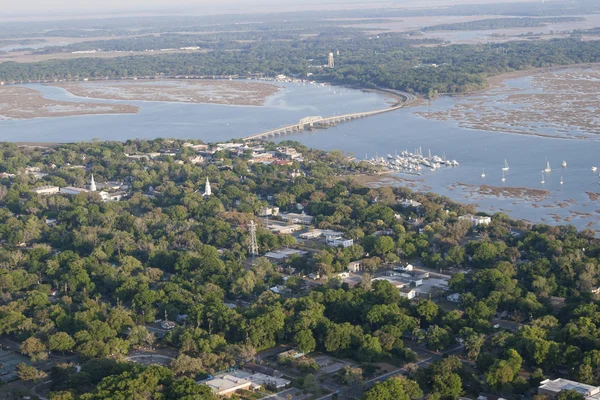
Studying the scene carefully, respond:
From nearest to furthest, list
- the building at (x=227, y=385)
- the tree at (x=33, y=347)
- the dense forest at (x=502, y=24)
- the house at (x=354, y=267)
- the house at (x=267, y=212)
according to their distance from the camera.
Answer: the building at (x=227, y=385) → the tree at (x=33, y=347) → the house at (x=354, y=267) → the house at (x=267, y=212) → the dense forest at (x=502, y=24)

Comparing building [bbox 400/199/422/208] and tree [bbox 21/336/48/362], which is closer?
tree [bbox 21/336/48/362]

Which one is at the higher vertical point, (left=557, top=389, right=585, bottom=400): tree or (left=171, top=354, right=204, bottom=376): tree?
(left=557, top=389, right=585, bottom=400): tree

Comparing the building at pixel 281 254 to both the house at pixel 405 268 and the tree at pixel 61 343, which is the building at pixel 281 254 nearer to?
the house at pixel 405 268

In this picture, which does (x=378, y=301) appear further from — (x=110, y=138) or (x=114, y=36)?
(x=114, y=36)

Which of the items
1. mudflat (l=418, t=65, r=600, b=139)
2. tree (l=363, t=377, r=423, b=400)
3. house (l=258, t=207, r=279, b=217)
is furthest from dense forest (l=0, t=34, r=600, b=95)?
tree (l=363, t=377, r=423, b=400)

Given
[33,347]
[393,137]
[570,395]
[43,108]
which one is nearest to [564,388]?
[570,395]

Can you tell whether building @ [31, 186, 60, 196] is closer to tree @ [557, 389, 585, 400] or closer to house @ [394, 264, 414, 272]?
house @ [394, 264, 414, 272]

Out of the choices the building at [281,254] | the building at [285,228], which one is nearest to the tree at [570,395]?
the building at [281,254]

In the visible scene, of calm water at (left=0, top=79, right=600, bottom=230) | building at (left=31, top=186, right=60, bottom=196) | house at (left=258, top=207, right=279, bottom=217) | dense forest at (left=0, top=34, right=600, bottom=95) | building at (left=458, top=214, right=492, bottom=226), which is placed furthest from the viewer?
dense forest at (left=0, top=34, right=600, bottom=95)
